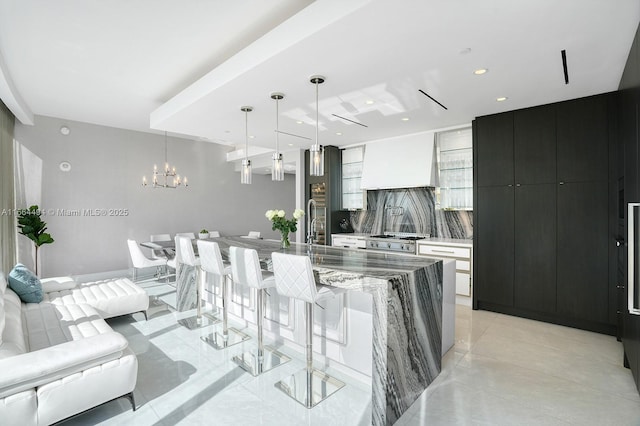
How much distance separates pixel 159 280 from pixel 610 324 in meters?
6.77

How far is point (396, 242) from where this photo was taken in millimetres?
4977

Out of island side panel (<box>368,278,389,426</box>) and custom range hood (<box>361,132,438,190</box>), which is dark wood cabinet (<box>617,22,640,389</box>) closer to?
island side panel (<box>368,278,389,426</box>)

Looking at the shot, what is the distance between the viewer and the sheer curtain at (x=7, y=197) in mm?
4430

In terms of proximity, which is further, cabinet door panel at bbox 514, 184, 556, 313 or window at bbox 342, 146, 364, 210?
window at bbox 342, 146, 364, 210

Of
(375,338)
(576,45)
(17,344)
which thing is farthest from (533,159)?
(17,344)

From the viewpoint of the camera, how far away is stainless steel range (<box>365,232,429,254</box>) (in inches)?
191

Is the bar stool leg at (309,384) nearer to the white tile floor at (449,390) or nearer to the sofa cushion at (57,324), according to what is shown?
the white tile floor at (449,390)

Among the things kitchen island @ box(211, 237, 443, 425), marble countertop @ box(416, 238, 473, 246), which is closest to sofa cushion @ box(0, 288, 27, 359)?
kitchen island @ box(211, 237, 443, 425)

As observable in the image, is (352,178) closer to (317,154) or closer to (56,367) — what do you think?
(317,154)

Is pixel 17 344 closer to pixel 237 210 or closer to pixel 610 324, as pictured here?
pixel 610 324

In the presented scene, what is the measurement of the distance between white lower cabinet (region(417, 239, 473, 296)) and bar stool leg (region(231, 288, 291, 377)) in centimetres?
277

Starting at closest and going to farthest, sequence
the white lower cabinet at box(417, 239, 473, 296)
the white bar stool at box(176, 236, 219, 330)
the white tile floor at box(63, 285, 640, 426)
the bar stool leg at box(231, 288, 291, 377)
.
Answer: the white tile floor at box(63, 285, 640, 426) < the bar stool leg at box(231, 288, 291, 377) < the white bar stool at box(176, 236, 219, 330) < the white lower cabinet at box(417, 239, 473, 296)

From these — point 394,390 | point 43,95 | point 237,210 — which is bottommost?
point 394,390

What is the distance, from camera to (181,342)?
326cm
